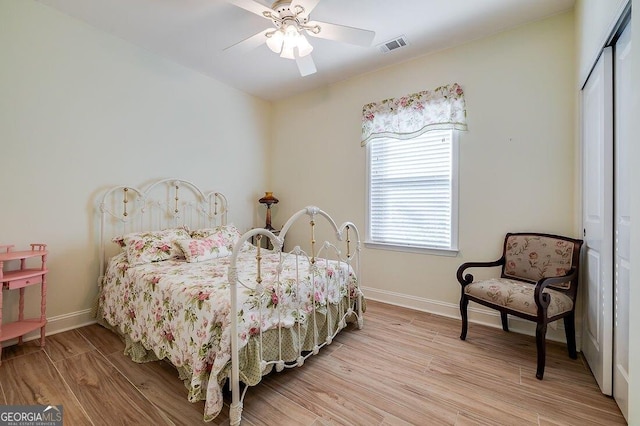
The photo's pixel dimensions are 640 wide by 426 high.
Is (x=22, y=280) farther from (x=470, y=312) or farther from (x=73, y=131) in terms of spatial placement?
(x=470, y=312)

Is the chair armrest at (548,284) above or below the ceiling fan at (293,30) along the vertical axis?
below

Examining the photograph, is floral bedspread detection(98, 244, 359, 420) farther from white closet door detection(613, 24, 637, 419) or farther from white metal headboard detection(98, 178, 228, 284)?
white closet door detection(613, 24, 637, 419)

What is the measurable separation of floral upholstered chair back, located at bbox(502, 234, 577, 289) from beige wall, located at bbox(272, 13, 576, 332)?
0.15 m

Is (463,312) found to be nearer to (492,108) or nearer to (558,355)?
(558,355)

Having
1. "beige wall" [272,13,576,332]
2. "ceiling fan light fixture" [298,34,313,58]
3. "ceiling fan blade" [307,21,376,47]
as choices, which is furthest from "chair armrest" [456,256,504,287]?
"ceiling fan light fixture" [298,34,313,58]

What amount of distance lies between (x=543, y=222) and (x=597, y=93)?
1044 millimetres

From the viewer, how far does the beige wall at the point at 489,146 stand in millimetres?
2303

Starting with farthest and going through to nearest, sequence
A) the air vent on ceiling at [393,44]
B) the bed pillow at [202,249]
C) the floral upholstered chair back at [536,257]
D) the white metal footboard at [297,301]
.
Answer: the air vent on ceiling at [393,44] < the bed pillow at [202,249] < the floral upholstered chair back at [536,257] < the white metal footboard at [297,301]

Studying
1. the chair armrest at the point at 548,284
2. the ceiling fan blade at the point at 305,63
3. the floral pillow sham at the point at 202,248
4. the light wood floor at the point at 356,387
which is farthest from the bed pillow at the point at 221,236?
the chair armrest at the point at 548,284

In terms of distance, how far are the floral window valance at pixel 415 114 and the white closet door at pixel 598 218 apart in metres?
0.93

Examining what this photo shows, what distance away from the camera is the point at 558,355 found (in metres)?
2.07


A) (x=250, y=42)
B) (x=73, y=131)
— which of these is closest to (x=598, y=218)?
(x=250, y=42)

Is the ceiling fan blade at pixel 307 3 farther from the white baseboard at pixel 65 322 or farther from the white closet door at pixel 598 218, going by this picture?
the white baseboard at pixel 65 322

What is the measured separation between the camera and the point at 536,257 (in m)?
2.27
